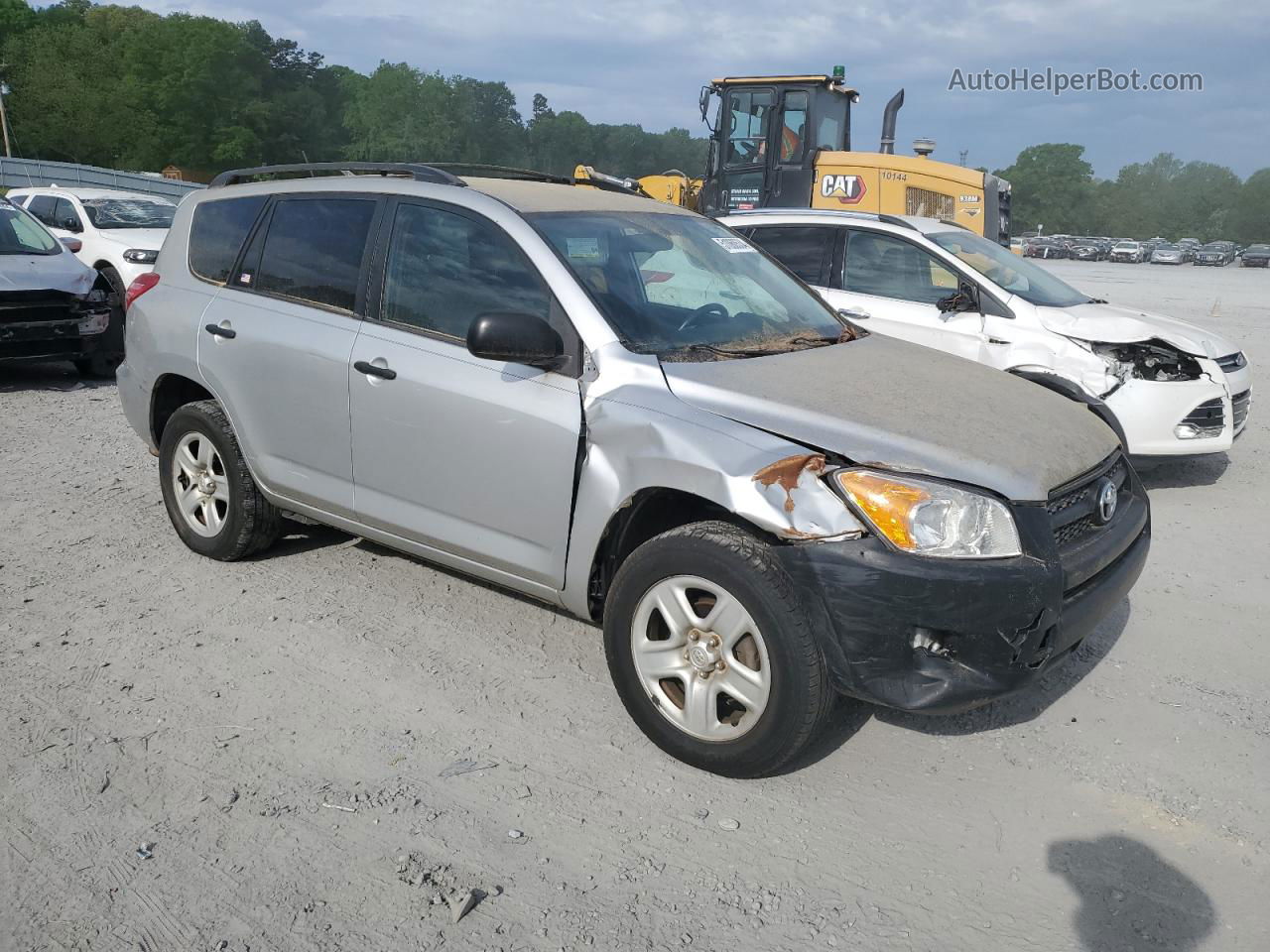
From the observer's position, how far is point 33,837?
120 inches

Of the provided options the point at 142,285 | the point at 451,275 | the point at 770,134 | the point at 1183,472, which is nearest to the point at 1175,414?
the point at 1183,472

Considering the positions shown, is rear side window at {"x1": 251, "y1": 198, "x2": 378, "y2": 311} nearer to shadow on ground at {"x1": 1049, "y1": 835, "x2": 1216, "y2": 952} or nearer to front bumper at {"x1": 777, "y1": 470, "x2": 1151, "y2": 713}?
front bumper at {"x1": 777, "y1": 470, "x2": 1151, "y2": 713}

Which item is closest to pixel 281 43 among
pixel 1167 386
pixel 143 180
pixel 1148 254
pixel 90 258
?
pixel 143 180

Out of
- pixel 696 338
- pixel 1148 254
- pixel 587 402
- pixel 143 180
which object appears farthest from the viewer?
pixel 1148 254

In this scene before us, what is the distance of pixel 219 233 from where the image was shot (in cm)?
511

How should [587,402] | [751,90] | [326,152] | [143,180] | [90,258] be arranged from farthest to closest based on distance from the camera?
[326,152]
[143,180]
[751,90]
[90,258]
[587,402]

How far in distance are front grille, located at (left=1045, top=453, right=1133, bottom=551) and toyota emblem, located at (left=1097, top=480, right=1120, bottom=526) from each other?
0.01m

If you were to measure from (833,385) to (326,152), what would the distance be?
109925 mm

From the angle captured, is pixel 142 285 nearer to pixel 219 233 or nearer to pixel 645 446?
pixel 219 233

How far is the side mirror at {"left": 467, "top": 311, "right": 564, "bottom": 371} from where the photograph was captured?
3.58m

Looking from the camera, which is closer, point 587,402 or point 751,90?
point 587,402

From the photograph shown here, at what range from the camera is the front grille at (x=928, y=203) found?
44.2ft

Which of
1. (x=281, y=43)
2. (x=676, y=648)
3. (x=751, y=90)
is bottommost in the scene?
(x=676, y=648)

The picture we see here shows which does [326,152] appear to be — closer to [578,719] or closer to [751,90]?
[751,90]
